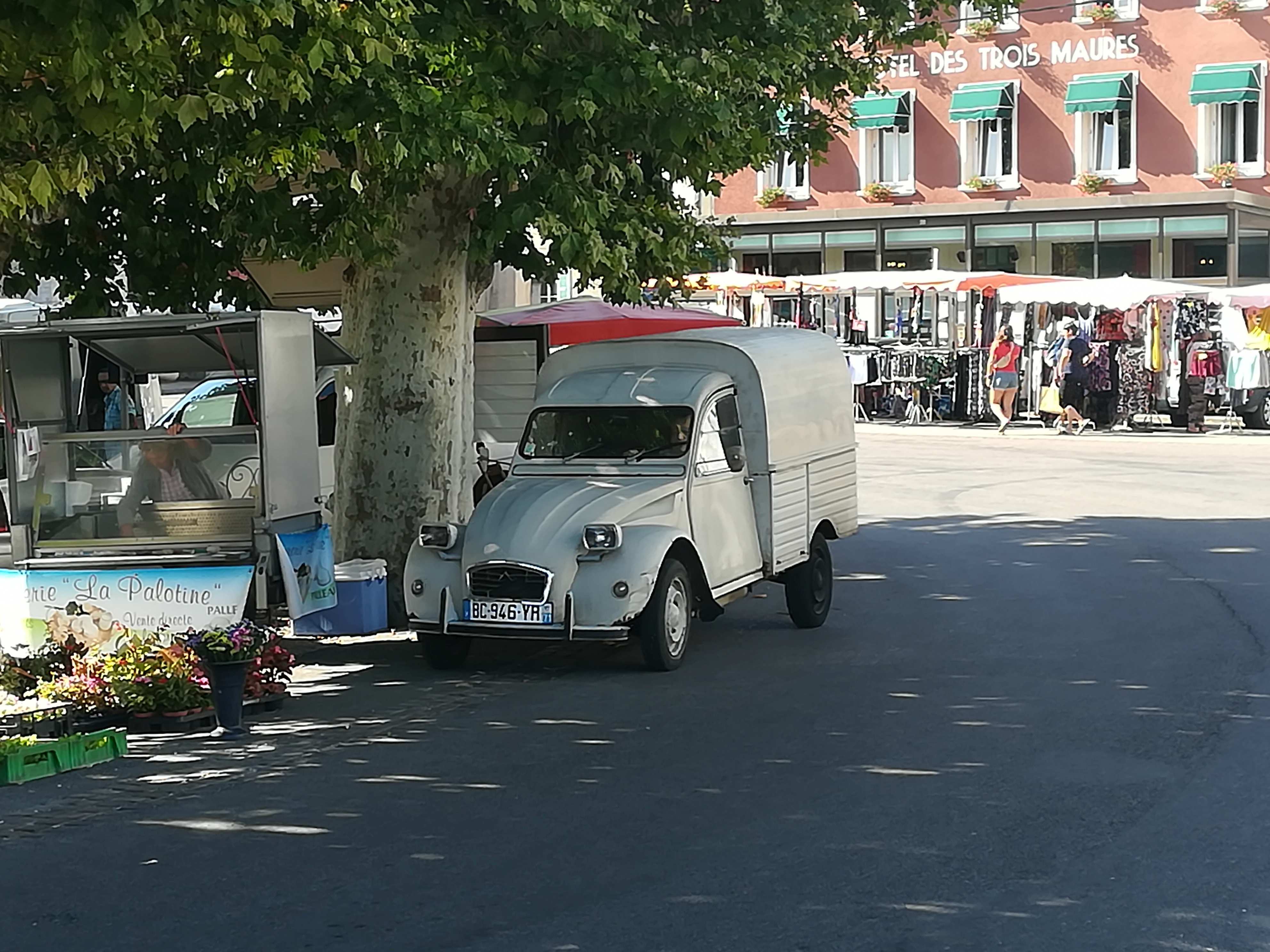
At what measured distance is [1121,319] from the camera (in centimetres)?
3200

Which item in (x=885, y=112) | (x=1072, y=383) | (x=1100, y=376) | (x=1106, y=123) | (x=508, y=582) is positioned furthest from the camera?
(x=885, y=112)

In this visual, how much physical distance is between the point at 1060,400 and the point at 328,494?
56.2 feet

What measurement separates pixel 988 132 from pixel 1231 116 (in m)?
5.88

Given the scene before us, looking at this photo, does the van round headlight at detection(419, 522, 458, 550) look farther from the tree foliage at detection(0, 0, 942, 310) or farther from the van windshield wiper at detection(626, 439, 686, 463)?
the tree foliage at detection(0, 0, 942, 310)

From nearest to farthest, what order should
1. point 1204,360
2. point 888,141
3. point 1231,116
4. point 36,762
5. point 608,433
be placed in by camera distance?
point 36,762
point 608,433
point 1204,360
point 1231,116
point 888,141

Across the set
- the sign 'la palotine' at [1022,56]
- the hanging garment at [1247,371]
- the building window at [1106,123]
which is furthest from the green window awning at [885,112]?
the hanging garment at [1247,371]

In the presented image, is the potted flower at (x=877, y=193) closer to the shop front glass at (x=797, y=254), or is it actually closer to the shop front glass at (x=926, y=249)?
the shop front glass at (x=926, y=249)

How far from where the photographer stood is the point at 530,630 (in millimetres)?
11477

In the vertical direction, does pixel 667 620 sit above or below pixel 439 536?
below

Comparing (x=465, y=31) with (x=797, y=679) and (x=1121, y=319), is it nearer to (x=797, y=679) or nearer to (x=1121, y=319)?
(x=797, y=679)

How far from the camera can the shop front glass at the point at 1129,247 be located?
139 ft

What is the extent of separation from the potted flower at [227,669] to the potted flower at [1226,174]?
117ft

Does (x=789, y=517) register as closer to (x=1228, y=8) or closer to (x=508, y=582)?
(x=508, y=582)

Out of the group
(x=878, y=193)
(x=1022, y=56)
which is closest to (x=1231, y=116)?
(x=1022, y=56)
